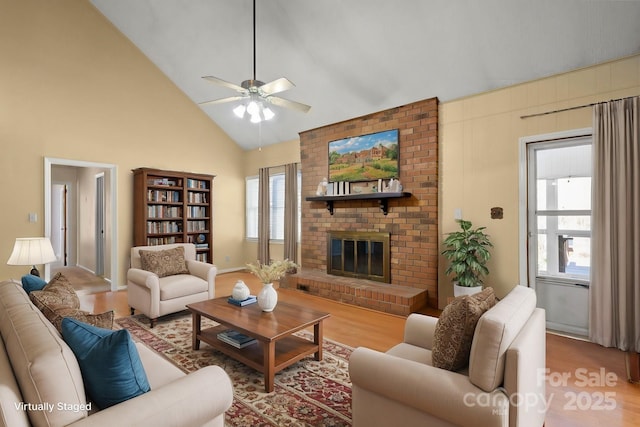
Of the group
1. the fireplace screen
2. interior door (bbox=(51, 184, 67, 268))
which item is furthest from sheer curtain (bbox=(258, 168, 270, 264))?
interior door (bbox=(51, 184, 67, 268))

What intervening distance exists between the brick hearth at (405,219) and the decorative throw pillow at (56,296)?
10.7 feet

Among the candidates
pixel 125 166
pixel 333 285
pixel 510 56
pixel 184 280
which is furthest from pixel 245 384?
pixel 125 166

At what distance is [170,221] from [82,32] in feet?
10.7

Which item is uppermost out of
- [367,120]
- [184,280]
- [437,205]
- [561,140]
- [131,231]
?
[367,120]

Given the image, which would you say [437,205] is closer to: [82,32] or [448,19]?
[448,19]

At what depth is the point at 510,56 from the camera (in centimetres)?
348

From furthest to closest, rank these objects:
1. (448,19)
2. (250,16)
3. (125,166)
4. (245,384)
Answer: (125,166), (250,16), (448,19), (245,384)

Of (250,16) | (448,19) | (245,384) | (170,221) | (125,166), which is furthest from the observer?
(170,221)

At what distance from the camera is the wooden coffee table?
Answer: 232cm

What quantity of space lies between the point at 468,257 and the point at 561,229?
3.31 feet

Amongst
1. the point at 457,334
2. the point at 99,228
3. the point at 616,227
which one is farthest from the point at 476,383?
the point at 99,228

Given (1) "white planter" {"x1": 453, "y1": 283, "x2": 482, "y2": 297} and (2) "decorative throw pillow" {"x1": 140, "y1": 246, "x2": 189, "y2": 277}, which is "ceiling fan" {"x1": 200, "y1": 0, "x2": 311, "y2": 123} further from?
(1) "white planter" {"x1": 453, "y1": 283, "x2": 482, "y2": 297}

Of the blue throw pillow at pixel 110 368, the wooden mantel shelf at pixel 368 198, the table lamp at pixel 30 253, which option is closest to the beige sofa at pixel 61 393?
the blue throw pillow at pixel 110 368

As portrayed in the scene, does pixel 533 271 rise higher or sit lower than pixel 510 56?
lower
